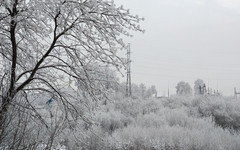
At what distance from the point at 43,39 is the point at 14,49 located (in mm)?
445

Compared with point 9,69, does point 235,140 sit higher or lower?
lower

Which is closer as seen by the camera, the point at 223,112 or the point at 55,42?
the point at 55,42

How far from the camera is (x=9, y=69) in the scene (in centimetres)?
313

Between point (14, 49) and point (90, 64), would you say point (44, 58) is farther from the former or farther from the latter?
point (90, 64)

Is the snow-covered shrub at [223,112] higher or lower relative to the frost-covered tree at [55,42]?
lower

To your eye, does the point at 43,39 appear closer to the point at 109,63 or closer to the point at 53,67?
the point at 53,67

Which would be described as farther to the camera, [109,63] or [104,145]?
[104,145]

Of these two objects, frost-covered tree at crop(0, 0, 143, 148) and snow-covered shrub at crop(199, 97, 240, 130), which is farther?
snow-covered shrub at crop(199, 97, 240, 130)

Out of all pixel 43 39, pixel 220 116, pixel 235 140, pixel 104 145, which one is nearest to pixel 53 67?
pixel 43 39

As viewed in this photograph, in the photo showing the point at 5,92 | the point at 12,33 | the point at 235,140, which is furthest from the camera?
the point at 235,140

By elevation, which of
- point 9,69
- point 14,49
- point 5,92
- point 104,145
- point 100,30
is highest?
point 100,30

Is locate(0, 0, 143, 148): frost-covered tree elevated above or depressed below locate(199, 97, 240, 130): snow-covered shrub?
above

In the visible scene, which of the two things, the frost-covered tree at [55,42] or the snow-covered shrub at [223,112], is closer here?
the frost-covered tree at [55,42]

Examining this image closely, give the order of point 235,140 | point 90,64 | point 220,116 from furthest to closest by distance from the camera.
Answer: point 220,116 < point 235,140 < point 90,64
